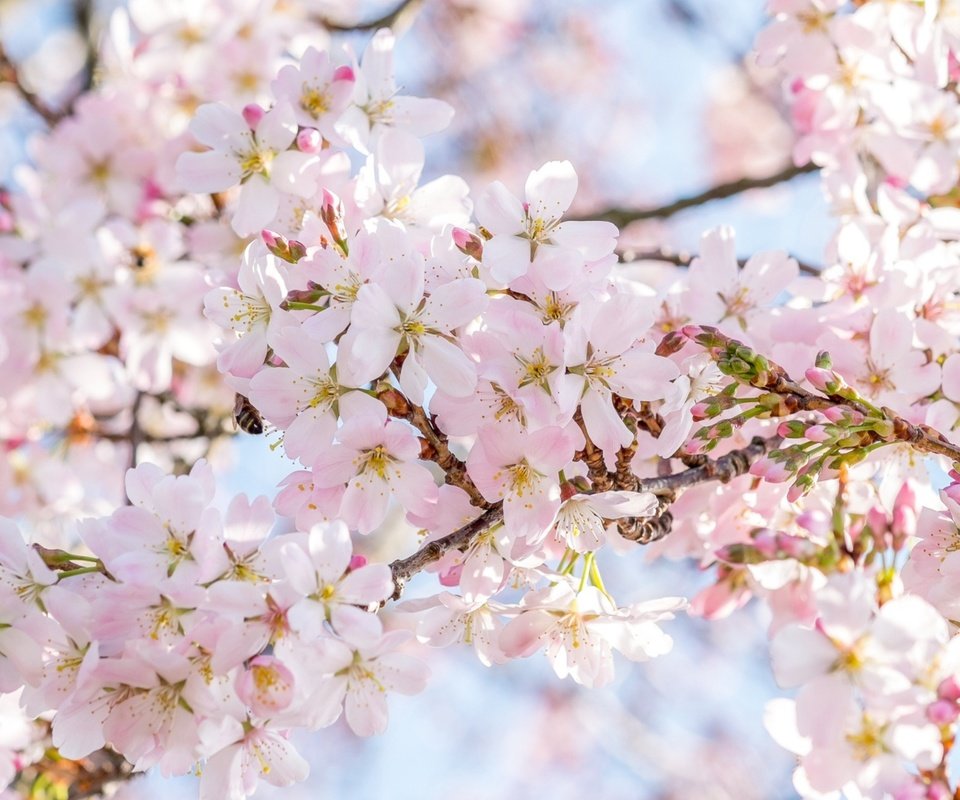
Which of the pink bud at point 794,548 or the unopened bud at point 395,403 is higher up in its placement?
the unopened bud at point 395,403

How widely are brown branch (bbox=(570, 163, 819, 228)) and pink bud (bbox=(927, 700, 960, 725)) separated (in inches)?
63.3

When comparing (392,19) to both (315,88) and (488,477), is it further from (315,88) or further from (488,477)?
(488,477)

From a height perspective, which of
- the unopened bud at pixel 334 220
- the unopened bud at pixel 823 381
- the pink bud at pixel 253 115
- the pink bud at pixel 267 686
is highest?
the pink bud at pixel 253 115

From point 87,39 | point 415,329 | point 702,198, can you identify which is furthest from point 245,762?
point 87,39

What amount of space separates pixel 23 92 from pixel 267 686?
257 cm

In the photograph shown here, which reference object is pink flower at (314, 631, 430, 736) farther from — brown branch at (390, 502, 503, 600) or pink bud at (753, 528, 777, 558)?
pink bud at (753, 528, 777, 558)

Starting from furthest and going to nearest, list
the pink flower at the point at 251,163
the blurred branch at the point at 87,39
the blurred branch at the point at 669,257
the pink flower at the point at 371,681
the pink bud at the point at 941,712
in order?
the blurred branch at the point at 87,39 < the blurred branch at the point at 669,257 < the pink flower at the point at 251,163 < the pink flower at the point at 371,681 < the pink bud at the point at 941,712

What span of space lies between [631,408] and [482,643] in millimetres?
394

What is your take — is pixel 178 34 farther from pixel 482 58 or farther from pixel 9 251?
pixel 482 58

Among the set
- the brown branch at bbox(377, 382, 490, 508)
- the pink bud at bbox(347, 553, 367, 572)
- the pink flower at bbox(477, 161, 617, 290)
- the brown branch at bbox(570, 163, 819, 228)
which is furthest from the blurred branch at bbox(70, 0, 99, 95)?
the pink bud at bbox(347, 553, 367, 572)

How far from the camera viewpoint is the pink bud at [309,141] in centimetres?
157

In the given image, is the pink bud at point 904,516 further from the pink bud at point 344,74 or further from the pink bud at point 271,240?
the pink bud at point 344,74

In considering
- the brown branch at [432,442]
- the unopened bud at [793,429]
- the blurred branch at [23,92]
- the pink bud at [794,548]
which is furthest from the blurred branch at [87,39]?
the pink bud at [794,548]

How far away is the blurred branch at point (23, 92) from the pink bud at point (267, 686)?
8.27 feet
